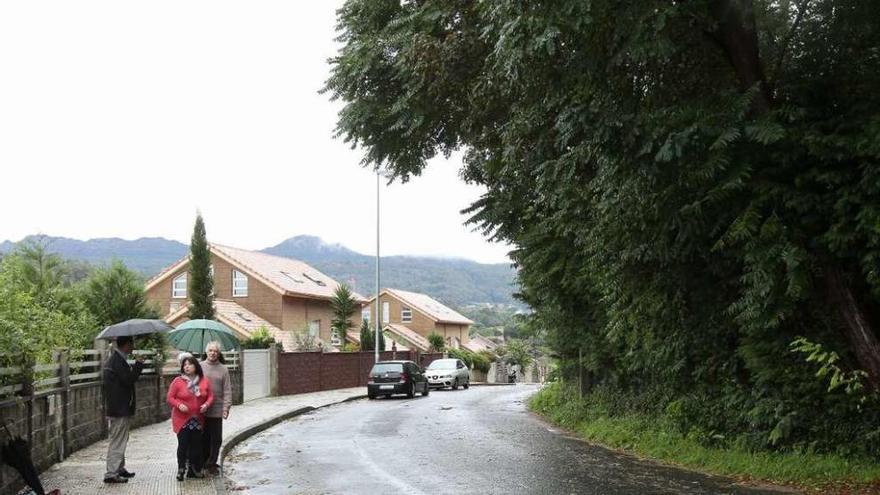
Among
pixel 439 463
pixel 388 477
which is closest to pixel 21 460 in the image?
pixel 388 477

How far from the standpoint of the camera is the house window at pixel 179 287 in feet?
146

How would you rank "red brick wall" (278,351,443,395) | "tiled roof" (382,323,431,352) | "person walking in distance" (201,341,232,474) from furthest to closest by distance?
"tiled roof" (382,323,431,352), "red brick wall" (278,351,443,395), "person walking in distance" (201,341,232,474)

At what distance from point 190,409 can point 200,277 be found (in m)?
24.5

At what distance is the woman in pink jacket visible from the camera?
31.0 feet

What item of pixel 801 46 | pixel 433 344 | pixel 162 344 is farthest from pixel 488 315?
pixel 801 46

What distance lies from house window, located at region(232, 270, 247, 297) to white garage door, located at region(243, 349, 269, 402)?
51.7 feet

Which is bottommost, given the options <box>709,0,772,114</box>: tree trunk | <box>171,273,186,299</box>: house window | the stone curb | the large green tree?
the stone curb

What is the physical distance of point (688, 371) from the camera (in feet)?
40.6

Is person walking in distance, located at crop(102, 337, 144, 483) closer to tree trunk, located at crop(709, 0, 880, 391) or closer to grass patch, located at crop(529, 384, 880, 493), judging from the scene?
grass patch, located at crop(529, 384, 880, 493)

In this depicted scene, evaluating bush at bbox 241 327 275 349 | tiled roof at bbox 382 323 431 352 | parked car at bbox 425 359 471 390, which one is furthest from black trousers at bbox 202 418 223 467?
tiled roof at bbox 382 323 431 352

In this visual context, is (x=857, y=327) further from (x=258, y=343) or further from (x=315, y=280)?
(x=315, y=280)

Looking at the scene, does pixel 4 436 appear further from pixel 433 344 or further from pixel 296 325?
pixel 433 344

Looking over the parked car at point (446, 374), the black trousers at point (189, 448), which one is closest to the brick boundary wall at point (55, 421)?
the black trousers at point (189, 448)

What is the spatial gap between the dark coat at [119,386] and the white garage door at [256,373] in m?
16.5
